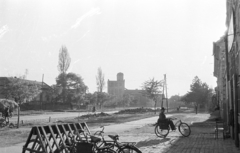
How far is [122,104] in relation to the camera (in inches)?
4813

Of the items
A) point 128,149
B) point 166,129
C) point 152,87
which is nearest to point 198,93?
point 152,87

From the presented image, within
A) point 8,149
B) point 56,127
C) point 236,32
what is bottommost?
point 8,149

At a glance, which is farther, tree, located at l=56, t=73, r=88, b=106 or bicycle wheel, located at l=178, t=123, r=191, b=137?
tree, located at l=56, t=73, r=88, b=106

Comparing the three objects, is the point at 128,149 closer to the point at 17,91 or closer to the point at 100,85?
the point at 17,91

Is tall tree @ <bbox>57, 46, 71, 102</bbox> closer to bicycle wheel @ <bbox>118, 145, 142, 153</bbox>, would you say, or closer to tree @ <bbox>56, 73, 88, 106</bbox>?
tree @ <bbox>56, 73, 88, 106</bbox>

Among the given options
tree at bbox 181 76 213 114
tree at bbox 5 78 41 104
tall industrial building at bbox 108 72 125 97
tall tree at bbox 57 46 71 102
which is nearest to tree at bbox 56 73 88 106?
tall tree at bbox 57 46 71 102

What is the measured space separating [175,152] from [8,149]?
5.49 metres

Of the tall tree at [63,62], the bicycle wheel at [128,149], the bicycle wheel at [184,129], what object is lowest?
the bicycle wheel at [184,129]

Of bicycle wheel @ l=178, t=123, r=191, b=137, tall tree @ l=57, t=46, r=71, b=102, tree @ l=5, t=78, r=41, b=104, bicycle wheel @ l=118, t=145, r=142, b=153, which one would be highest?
tall tree @ l=57, t=46, r=71, b=102

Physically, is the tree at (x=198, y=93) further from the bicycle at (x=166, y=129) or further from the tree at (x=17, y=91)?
the bicycle at (x=166, y=129)

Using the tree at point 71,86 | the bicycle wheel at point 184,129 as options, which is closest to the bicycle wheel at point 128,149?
the bicycle wheel at point 184,129

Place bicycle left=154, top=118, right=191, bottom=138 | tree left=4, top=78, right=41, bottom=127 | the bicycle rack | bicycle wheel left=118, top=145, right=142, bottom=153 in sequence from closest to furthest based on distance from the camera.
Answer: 1. bicycle wheel left=118, top=145, right=142, bottom=153
2. the bicycle rack
3. bicycle left=154, top=118, right=191, bottom=138
4. tree left=4, top=78, right=41, bottom=127

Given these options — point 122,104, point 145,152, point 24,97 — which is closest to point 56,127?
point 145,152

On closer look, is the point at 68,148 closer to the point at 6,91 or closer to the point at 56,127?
the point at 56,127
